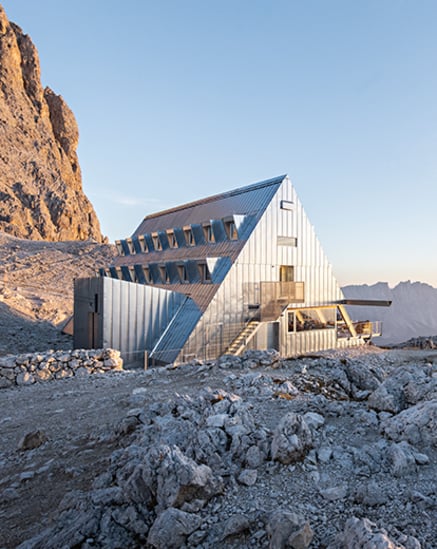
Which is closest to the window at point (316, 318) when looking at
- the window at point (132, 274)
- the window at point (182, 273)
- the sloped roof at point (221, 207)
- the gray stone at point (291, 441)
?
the window at point (182, 273)

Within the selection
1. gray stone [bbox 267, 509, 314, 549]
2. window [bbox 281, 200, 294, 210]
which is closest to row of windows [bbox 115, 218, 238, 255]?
window [bbox 281, 200, 294, 210]

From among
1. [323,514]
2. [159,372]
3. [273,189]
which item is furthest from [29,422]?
[273,189]

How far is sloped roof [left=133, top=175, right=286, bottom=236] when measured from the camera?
2338 cm

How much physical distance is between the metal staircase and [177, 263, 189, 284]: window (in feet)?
15.3

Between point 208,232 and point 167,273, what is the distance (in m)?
3.78

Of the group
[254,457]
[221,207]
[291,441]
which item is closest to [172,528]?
[254,457]

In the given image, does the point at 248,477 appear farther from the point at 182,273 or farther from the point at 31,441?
the point at 182,273

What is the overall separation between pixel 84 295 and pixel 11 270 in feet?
100

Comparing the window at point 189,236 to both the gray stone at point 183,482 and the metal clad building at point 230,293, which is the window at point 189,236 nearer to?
the metal clad building at point 230,293

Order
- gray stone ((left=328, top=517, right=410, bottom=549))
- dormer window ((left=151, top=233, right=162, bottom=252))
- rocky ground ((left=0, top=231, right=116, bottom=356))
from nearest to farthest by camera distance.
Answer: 1. gray stone ((left=328, top=517, right=410, bottom=549))
2. rocky ground ((left=0, top=231, right=116, bottom=356))
3. dormer window ((left=151, top=233, right=162, bottom=252))

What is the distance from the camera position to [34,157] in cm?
8406

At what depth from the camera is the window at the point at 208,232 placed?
23594 millimetres

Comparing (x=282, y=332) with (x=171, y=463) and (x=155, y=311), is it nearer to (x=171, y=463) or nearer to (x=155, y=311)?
(x=155, y=311)

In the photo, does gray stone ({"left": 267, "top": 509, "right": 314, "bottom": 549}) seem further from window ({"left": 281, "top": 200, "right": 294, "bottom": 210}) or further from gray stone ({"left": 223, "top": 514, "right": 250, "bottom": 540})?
window ({"left": 281, "top": 200, "right": 294, "bottom": 210})
